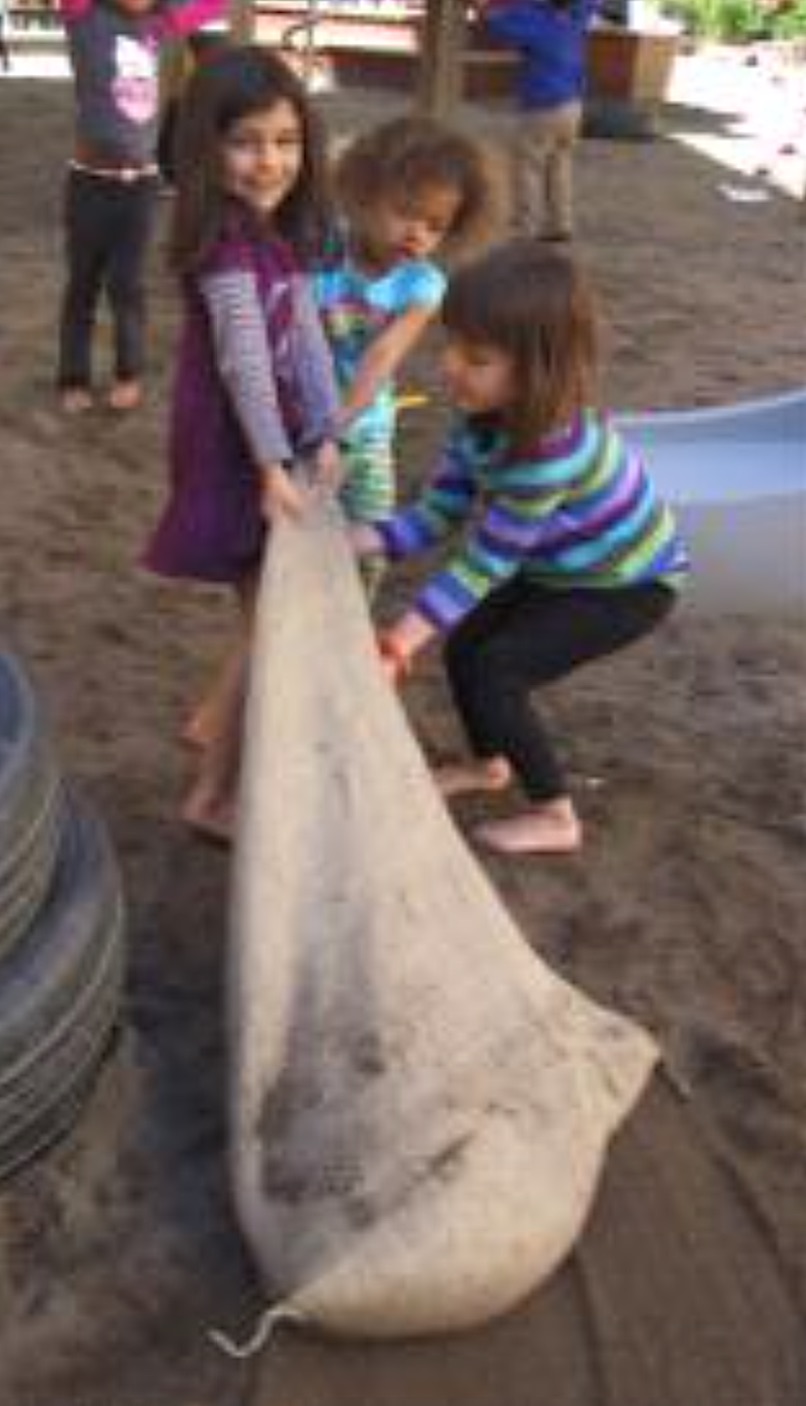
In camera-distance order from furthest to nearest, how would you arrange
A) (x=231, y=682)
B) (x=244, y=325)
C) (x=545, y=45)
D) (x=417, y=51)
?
(x=417, y=51)
(x=545, y=45)
(x=231, y=682)
(x=244, y=325)

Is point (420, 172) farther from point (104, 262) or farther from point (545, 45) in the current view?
point (545, 45)

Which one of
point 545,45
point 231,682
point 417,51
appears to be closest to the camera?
point 231,682

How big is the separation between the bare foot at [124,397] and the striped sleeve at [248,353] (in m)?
2.94

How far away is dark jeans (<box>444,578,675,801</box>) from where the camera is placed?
124 inches

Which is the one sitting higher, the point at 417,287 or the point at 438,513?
the point at 417,287

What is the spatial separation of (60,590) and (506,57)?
381 inches

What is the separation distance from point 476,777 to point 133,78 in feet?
9.01

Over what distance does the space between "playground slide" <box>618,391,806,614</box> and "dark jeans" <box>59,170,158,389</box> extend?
62.4 inches

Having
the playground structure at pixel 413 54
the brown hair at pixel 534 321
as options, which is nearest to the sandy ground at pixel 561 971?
the brown hair at pixel 534 321

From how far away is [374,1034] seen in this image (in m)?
2.37

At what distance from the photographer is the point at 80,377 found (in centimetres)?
573

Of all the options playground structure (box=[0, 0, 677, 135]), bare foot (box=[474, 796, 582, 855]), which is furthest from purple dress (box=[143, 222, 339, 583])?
playground structure (box=[0, 0, 677, 135])

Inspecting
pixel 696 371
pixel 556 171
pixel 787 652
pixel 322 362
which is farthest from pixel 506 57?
pixel 322 362

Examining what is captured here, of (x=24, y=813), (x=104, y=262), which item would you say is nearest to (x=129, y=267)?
(x=104, y=262)
